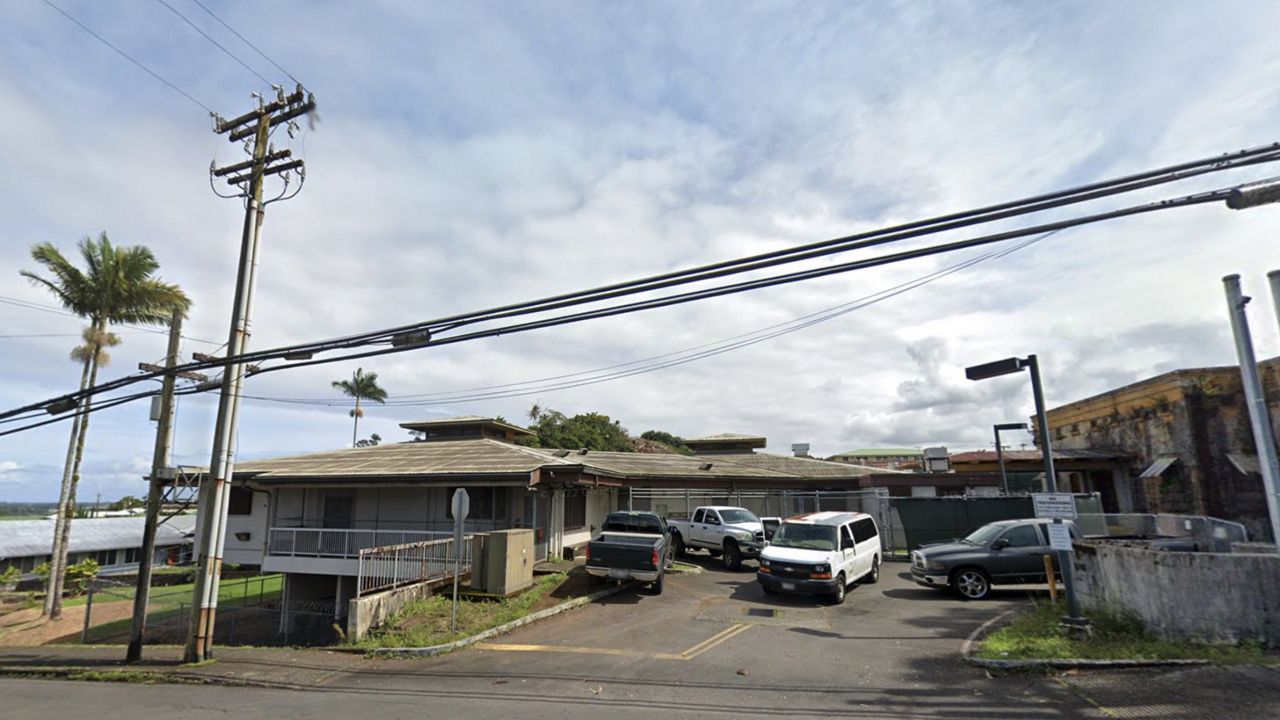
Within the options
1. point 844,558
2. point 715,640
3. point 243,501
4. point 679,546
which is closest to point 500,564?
point 715,640

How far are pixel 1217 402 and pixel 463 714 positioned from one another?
28.0 m

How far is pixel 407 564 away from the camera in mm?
14055

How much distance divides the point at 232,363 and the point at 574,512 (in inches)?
540

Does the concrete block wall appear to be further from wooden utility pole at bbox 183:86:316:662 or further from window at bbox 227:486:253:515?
window at bbox 227:486:253:515

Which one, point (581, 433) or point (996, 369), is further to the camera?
point (581, 433)

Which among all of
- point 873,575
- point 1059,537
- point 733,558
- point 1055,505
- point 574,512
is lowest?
point 873,575

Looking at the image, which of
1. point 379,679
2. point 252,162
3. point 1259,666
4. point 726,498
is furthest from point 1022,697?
point 726,498

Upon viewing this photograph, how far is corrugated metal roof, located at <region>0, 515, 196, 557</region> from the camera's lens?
37250 mm

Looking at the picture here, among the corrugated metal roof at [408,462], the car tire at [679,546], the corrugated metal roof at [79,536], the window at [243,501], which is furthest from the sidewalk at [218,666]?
the corrugated metal roof at [79,536]

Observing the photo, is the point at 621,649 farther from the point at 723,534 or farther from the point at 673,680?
the point at 723,534

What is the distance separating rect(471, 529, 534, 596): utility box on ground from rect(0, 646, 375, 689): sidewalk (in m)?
3.46

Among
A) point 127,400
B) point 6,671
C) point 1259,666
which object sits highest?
point 127,400

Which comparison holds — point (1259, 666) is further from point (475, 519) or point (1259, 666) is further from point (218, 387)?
point (475, 519)

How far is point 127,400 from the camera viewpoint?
41.3ft
